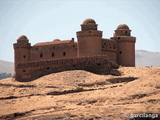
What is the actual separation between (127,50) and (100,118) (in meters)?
27.6

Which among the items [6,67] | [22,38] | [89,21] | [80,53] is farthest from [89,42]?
[6,67]

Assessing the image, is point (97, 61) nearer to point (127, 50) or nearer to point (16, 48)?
point (127, 50)

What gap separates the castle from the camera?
158ft

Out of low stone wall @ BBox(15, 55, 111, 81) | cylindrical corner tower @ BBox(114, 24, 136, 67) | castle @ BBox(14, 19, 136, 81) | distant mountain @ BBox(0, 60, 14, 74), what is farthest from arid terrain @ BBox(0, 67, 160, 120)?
distant mountain @ BBox(0, 60, 14, 74)

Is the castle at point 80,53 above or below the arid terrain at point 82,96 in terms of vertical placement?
above

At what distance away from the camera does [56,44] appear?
56.0m

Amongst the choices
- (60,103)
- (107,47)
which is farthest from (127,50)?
(60,103)

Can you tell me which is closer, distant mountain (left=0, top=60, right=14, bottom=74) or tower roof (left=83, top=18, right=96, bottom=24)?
tower roof (left=83, top=18, right=96, bottom=24)

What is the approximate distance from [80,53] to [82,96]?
14883mm

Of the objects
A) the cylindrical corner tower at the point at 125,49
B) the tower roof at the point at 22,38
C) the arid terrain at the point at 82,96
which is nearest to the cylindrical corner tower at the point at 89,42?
the cylindrical corner tower at the point at 125,49

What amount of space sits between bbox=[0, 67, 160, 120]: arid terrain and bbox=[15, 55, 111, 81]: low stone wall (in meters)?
1.29

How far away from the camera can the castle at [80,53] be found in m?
48.2

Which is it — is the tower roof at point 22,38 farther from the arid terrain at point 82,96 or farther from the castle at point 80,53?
the arid terrain at point 82,96

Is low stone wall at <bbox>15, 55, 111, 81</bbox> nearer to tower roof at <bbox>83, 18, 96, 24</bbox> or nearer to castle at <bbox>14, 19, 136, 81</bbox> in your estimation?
castle at <bbox>14, 19, 136, 81</bbox>
